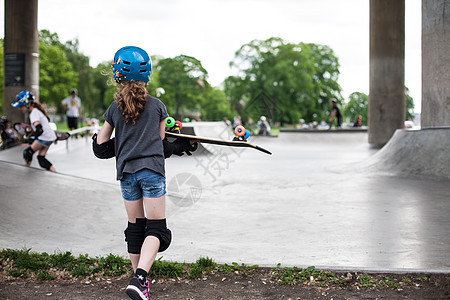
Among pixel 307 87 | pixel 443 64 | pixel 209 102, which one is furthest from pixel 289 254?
pixel 209 102

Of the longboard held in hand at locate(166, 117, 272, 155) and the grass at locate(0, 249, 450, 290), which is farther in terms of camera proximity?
A: the grass at locate(0, 249, 450, 290)

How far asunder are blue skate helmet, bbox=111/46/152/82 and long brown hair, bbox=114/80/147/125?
0.16ft

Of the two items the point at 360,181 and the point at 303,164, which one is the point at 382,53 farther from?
the point at 360,181

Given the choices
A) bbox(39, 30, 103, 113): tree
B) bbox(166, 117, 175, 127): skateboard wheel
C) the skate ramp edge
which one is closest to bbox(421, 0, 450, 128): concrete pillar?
the skate ramp edge

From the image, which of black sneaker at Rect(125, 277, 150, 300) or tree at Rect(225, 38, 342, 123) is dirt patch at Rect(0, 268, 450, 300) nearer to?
black sneaker at Rect(125, 277, 150, 300)

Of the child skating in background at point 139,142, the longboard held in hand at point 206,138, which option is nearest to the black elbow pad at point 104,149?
the child skating in background at point 139,142

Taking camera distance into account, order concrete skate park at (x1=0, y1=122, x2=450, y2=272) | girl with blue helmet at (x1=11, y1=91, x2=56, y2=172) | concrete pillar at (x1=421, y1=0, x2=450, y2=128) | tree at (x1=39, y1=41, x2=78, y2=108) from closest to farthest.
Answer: concrete skate park at (x1=0, y1=122, x2=450, y2=272) < girl with blue helmet at (x1=11, y1=91, x2=56, y2=172) < concrete pillar at (x1=421, y1=0, x2=450, y2=128) < tree at (x1=39, y1=41, x2=78, y2=108)

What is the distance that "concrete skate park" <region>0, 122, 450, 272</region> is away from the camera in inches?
195

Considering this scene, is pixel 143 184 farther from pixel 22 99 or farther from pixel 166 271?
pixel 22 99

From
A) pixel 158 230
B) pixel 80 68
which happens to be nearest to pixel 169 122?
pixel 158 230

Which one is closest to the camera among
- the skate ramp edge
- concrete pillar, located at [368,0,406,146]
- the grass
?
the grass

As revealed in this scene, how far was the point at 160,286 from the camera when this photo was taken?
13.2ft

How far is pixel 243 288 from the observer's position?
394cm

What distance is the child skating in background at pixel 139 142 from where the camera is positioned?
354 cm
